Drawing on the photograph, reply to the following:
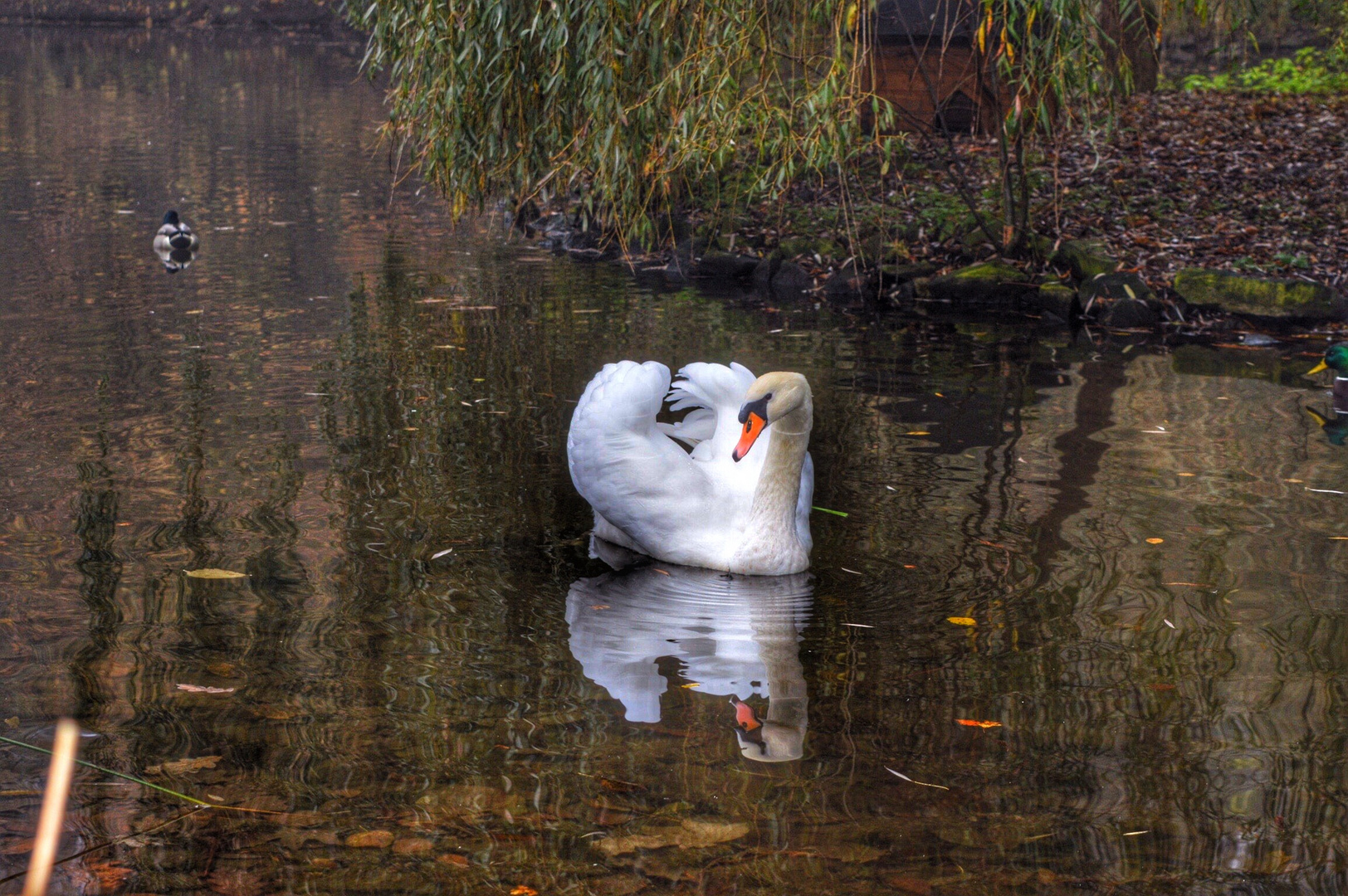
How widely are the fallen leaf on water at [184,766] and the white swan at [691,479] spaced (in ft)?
6.51

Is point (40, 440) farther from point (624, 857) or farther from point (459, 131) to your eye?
point (624, 857)

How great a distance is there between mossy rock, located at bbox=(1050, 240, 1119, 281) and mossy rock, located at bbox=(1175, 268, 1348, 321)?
2.35 ft

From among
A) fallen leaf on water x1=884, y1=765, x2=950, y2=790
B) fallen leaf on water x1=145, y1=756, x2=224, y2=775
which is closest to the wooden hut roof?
→ fallen leaf on water x1=884, y1=765, x2=950, y2=790

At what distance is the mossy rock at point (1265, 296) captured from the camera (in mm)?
10320

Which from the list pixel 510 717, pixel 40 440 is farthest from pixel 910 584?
pixel 40 440

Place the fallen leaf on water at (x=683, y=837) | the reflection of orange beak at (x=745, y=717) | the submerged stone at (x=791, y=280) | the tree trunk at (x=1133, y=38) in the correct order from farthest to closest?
the submerged stone at (x=791, y=280) → the tree trunk at (x=1133, y=38) → the reflection of orange beak at (x=745, y=717) → the fallen leaf on water at (x=683, y=837)

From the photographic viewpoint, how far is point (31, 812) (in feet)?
11.6

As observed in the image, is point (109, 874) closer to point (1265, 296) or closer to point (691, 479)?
point (691, 479)

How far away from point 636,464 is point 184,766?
2089 millimetres

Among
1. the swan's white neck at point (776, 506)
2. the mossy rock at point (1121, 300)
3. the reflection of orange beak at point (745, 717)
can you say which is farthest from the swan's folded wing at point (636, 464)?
the mossy rock at point (1121, 300)

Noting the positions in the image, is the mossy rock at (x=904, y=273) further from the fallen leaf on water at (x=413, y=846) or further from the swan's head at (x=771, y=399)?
the fallen leaf on water at (x=413, y=846)

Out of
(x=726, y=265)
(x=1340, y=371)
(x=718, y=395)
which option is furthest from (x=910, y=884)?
(x=726, y=265)

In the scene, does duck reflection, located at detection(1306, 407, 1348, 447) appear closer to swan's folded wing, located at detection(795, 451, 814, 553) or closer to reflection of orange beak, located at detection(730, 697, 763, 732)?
swan's folded wing, located at detection(795, 451, 814, 553)

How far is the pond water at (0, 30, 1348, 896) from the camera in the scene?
3.51 m
